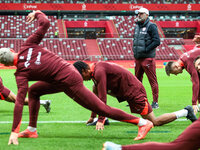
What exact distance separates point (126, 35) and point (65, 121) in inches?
1421

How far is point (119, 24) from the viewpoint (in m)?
43.9

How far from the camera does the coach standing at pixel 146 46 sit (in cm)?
731

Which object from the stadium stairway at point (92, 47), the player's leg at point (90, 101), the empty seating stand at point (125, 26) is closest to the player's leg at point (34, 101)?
the player's leg at point (90, 101)

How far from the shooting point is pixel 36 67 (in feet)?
13.0

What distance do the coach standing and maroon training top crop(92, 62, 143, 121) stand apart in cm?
263

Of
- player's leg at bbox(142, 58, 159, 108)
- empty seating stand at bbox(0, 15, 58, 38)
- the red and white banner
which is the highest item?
player's leg at bbox(142, 58, 159, 108)

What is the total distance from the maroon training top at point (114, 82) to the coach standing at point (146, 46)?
2.63m

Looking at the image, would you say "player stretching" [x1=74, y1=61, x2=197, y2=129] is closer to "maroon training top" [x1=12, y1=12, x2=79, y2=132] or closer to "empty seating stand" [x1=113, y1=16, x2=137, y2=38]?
Answer: "maroon training top" [x1=12, y1=12, x2=79, y2=132]

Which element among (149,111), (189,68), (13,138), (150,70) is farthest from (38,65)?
(150,70)

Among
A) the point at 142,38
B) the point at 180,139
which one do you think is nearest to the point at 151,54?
the point at 142,38

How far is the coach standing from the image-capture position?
7309 mm

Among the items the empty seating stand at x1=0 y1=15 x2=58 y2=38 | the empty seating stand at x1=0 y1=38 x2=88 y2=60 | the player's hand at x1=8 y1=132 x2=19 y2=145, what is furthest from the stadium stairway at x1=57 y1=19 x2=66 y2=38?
the player's hand at x1=8 y1=132 x2=19 y2=145

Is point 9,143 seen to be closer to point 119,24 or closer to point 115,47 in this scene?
point 115,47

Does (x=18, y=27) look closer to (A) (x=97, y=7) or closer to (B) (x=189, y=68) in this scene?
(A) (x=97, y=7)
